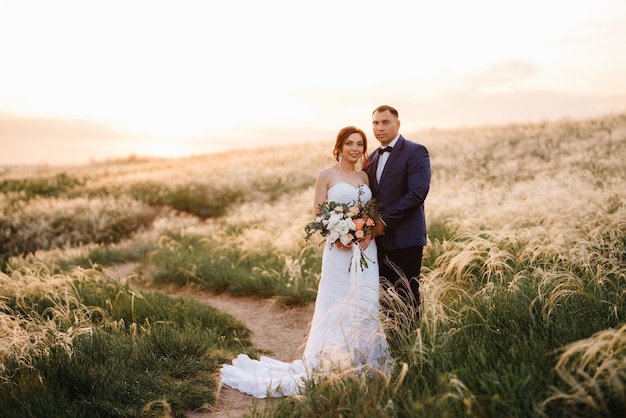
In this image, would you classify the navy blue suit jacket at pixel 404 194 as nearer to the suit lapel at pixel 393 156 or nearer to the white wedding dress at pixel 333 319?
the suit lapel at pixel 393 156

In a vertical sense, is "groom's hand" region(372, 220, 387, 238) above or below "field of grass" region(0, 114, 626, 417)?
above

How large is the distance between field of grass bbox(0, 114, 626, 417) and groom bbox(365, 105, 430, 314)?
0.38 m

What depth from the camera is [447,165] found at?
18688 millimetres

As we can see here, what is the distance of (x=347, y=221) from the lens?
515 cm

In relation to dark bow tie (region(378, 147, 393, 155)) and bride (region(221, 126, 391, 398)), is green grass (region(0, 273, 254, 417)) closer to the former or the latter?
bride (region(221, 126, 391, 398))

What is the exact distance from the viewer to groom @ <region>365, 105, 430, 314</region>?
17.4 feet

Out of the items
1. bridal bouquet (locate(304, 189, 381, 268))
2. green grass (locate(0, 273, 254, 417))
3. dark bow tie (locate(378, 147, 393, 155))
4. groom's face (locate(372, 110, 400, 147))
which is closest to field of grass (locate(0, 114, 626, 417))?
green grass (locate(0, 273, 254, 417))

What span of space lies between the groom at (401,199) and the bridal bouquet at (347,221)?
0.56 ft

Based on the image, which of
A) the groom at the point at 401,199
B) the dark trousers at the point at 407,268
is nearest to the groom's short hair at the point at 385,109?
the groom at the point at 401,199

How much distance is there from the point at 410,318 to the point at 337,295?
946 millimetres

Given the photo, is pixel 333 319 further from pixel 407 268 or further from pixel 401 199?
pixel 401 199

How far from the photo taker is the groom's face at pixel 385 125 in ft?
18.0

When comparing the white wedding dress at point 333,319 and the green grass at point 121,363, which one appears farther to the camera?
the white wedding dress at point 333,319

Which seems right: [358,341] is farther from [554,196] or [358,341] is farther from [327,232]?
[554,196]
